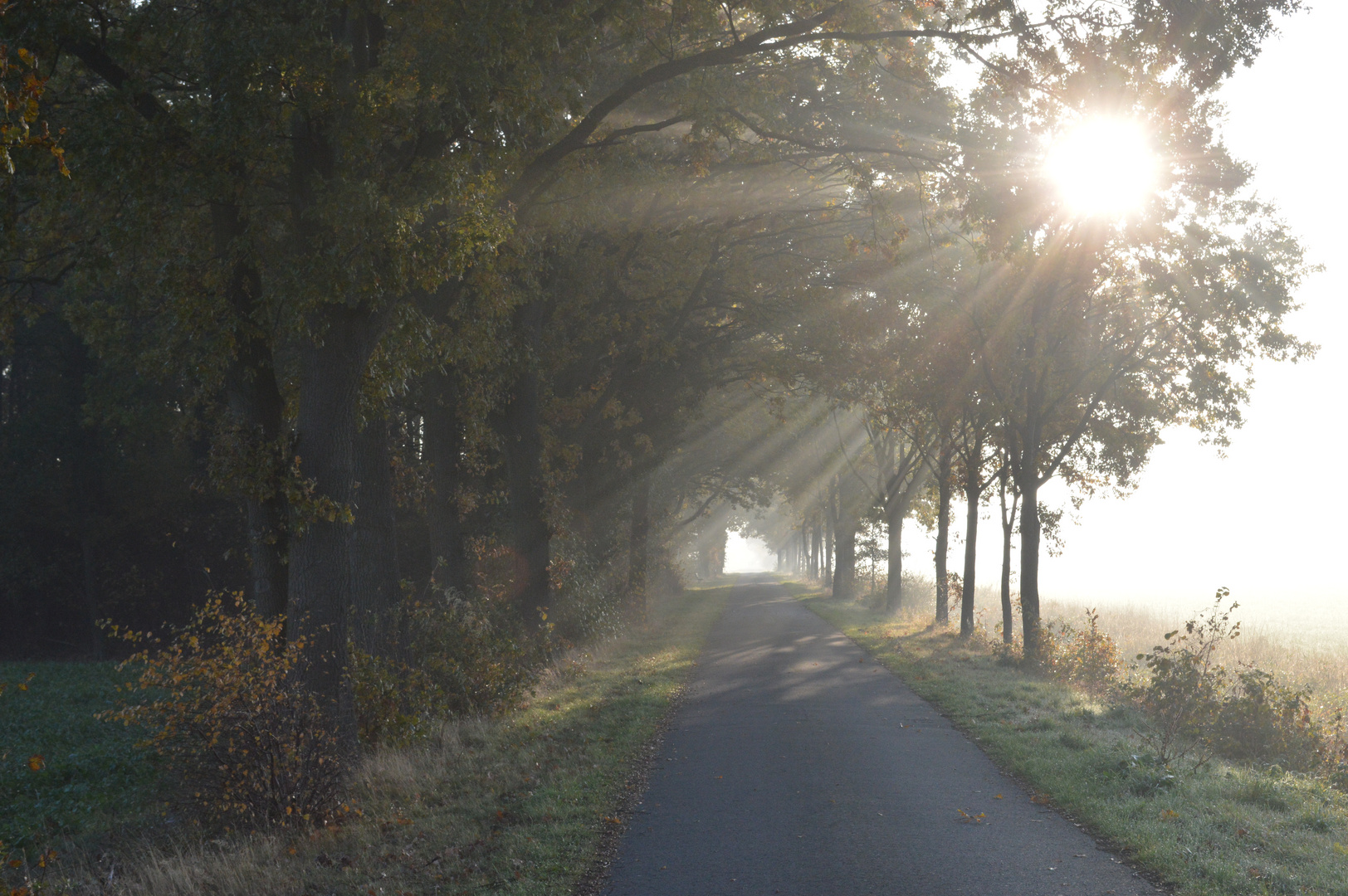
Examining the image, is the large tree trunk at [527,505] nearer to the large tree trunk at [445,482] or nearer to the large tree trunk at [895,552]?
the large tree trunk at [445,482]

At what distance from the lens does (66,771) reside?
1232 cm

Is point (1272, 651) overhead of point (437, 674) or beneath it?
beneath

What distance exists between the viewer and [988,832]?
23.6 ft

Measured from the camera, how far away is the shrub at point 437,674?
9.80 meters

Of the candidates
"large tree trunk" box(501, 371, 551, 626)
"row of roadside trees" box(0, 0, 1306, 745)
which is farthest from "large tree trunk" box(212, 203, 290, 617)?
"large tree trunk" box(501, 371, 551, 626)

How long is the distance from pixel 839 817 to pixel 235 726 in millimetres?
4800

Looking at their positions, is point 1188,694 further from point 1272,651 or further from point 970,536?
point 970,536

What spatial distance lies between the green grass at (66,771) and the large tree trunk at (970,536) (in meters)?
19.0

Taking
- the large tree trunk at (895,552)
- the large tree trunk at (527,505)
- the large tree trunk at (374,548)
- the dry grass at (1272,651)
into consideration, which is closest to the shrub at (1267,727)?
the dry grass at (1272,651)

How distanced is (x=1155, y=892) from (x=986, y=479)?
21319 mm

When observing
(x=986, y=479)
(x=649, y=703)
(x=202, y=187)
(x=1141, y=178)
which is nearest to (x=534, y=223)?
(x=202, y=187)

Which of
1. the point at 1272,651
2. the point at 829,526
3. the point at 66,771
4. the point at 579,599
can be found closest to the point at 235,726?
the point at 66,771

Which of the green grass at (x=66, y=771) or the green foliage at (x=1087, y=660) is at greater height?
the green foliage at (x=1087, y=660)

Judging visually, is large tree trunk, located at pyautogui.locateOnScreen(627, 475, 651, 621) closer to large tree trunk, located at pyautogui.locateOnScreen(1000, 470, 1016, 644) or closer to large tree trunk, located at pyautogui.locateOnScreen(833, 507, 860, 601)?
large tree trunk, located at pyautogui.locateOnScreen(1000, 470, 1016, 644)
